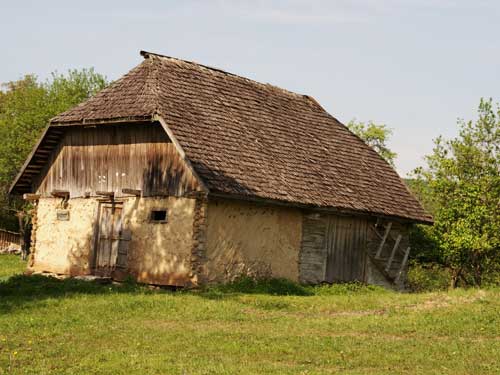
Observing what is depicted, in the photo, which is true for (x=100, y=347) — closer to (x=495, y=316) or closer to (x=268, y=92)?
(x=495, y=316)

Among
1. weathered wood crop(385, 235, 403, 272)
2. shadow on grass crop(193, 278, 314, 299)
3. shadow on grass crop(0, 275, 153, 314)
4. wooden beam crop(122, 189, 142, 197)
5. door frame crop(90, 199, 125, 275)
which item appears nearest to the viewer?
shadow on grass crop(0, 275, 153, 314)

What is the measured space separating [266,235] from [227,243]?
1423 millimetres

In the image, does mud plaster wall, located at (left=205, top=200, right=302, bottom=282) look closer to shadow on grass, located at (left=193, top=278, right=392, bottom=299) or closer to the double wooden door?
shadow on grass, located at (left=193, top=278, right=392, bottom=299)

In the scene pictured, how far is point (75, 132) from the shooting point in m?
22.8

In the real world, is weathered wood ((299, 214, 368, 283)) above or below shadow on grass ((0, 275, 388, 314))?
above

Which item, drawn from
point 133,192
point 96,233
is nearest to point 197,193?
point 133,192

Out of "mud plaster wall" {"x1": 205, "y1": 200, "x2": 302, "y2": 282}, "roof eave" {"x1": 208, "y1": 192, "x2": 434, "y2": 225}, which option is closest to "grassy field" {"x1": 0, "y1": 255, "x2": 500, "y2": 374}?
"mud plaster wall" {"x1": 205, "y1": 200, "x2": 302, "y2": 282}

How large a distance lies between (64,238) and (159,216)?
11.7 ft

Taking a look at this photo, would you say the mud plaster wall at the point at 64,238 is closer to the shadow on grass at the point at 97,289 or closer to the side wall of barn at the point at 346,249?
the shadow on grass at the point at 97,289

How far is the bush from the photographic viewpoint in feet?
105

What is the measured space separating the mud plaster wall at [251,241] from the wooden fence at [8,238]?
23.7m

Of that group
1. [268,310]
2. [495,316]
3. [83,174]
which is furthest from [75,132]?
[495,316]

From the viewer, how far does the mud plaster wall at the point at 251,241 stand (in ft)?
65.2

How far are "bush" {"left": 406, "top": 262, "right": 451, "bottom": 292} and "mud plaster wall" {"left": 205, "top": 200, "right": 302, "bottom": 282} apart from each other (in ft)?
36.1
